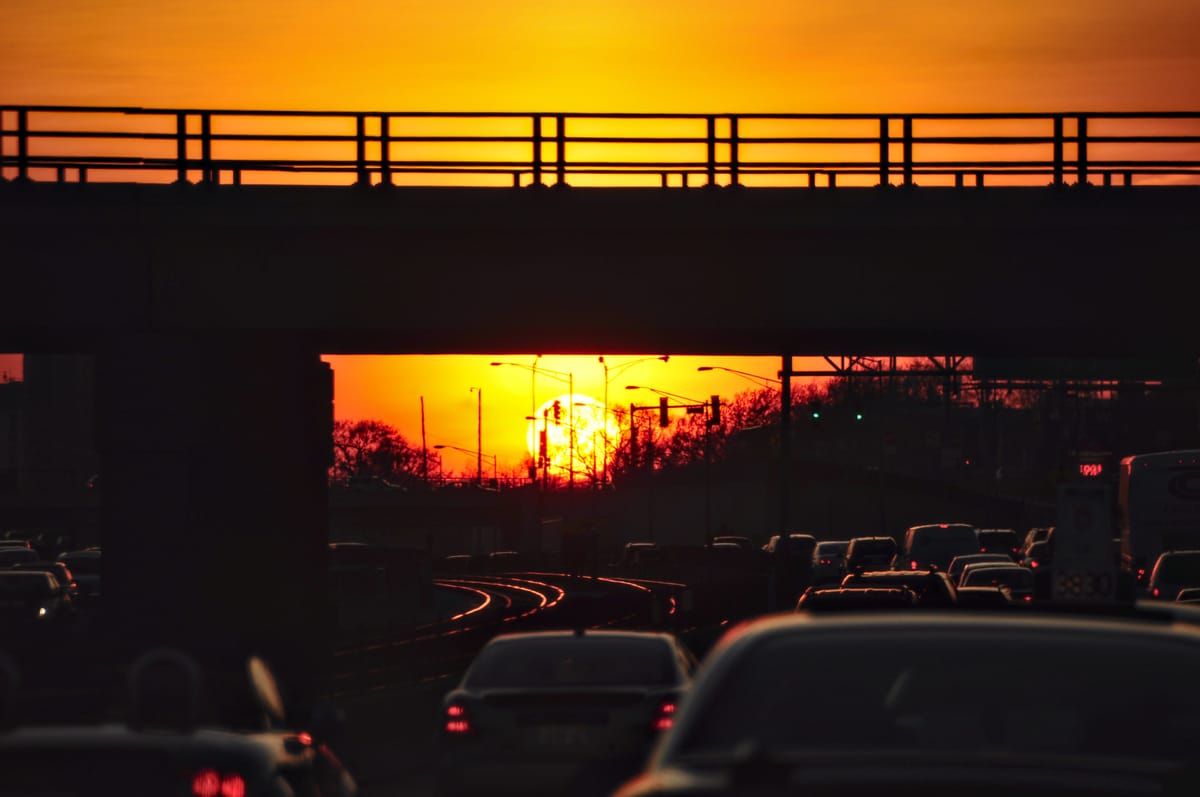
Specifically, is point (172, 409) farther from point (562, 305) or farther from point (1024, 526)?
point (1024, 526)

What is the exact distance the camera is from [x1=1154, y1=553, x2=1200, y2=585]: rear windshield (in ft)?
111

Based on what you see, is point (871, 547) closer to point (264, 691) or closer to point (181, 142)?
point (181, 142)

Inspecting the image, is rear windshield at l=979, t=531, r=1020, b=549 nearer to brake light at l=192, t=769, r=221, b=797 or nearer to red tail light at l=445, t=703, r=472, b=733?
red tail light at l=445, t=703, r=472, b=733

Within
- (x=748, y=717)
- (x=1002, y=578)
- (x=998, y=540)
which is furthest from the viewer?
(x=998, y=540)

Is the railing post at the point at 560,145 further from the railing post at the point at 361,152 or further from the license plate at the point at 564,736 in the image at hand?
the license plate at the point at 564,736

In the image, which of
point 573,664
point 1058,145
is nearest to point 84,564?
point 1058,145

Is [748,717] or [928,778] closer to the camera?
[928,778]

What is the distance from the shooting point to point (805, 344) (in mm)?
35125

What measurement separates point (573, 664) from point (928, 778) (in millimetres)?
9153

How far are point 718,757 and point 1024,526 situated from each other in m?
117

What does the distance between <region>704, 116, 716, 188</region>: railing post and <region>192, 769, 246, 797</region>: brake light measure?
24609 millimetres

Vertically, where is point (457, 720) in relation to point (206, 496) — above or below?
below

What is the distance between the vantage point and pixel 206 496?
103ft

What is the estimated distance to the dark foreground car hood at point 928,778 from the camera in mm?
4676
